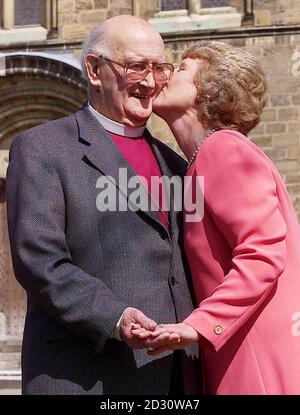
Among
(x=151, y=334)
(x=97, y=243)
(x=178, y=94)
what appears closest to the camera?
(x=151, y=334)

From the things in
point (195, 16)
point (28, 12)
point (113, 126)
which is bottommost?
point (113, 126)

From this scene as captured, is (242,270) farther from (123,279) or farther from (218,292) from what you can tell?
(123,279)

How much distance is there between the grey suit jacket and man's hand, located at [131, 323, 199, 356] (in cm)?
12

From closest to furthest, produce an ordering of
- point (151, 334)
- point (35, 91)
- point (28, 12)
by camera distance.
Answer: point (151, 334)
point (35, 91)
point (28, 12)

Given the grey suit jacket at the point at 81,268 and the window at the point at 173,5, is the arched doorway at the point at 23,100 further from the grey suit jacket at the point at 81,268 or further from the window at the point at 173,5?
the grey suit jacket at the point at 81,268

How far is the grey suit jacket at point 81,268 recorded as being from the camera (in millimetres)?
2746

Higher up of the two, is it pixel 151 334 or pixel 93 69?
pixel 93 69

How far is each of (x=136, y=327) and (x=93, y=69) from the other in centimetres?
84

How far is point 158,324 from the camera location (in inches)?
114

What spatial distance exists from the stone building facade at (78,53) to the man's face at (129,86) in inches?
255

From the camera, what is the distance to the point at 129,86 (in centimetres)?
303

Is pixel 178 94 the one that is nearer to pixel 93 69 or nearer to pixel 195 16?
pixel 93 69

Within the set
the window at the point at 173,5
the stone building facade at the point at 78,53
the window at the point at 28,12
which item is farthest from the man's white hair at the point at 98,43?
the window at the point at 28,12

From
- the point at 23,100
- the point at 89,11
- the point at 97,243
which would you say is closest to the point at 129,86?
the point at 97,243
